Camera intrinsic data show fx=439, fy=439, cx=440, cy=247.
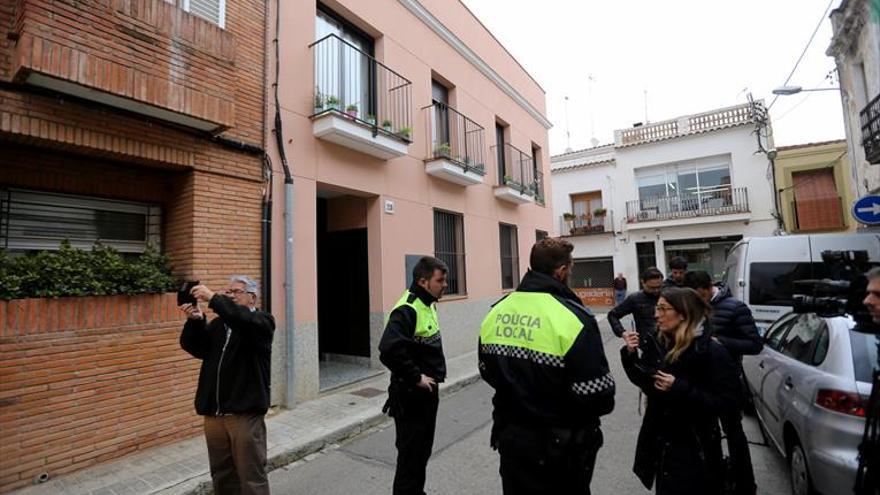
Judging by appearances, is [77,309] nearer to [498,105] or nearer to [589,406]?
[589,406]

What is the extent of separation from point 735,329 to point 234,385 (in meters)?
4.07

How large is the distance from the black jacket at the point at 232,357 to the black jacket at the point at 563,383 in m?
1.74

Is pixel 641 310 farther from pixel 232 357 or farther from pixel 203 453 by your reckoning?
pixel 203 453

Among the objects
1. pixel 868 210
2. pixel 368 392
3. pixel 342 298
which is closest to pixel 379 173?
pixel 342 298

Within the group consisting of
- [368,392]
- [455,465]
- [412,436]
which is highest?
[412,436]

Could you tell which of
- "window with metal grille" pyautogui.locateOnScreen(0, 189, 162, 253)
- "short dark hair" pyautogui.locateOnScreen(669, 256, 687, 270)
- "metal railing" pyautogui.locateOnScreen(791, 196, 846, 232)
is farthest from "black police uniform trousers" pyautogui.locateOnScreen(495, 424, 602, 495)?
"metal railing" pyautogui.locateOnScreen(791, 196, 846, 232)

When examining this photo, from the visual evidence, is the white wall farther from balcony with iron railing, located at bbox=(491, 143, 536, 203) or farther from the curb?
the curb

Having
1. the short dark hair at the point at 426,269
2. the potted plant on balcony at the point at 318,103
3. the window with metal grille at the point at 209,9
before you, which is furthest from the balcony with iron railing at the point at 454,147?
the short dark hair at the point at 426,269

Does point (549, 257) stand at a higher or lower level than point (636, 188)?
lower

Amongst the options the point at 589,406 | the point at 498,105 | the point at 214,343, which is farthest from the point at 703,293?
the point at 498,105

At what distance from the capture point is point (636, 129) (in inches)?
843

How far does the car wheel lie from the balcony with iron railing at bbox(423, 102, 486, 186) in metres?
6.77

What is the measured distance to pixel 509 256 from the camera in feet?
41.3

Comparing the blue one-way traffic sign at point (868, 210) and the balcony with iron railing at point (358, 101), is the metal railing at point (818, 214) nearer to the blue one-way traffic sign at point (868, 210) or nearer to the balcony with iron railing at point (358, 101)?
the blue one-way traffic sign at point (868, 210)
